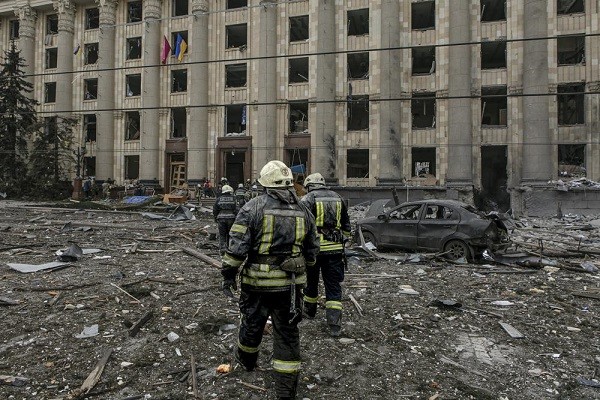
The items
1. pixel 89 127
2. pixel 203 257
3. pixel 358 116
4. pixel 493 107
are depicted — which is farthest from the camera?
pixel 89 127

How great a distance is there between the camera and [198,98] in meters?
27.3

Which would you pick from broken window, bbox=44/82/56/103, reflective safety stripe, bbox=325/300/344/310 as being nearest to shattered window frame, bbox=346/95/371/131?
reflective safety stripe, bbox=325/300/344/310

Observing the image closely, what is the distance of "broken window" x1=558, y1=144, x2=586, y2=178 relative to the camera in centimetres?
2244

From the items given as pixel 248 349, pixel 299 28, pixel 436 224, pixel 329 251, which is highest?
pixel 299 28

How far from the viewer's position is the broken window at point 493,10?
79.4 feet

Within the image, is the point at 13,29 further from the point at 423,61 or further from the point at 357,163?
the point at 423,61

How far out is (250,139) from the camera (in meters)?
26.9

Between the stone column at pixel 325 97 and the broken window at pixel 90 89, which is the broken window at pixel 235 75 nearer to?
the stone column at pixel 325 97

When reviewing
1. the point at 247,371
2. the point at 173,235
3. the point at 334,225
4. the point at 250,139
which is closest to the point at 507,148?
the point at 250,139

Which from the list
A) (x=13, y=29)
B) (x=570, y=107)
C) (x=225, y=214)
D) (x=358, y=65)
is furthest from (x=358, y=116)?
(x=13, y=29)

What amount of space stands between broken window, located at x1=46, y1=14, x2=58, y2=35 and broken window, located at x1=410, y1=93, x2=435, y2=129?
98.3 ft

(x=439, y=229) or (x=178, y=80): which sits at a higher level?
(x=178, y=80)

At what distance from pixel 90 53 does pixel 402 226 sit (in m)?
31.6

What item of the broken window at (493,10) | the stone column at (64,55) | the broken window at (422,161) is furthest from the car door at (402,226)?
the stone column at (64,55)
